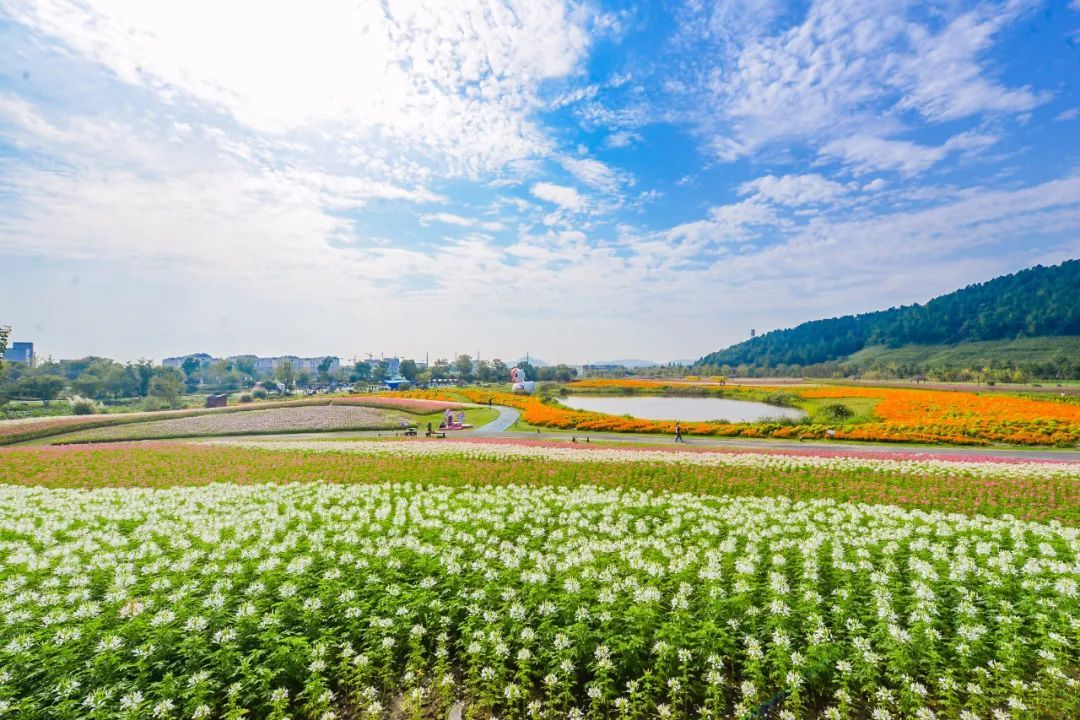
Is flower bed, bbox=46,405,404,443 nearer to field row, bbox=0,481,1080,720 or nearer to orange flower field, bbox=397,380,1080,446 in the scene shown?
orange flower field, bbox=397,380,1080,446

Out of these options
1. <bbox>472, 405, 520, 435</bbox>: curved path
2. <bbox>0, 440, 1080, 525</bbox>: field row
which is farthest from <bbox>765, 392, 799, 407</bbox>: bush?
<bbox>0, 440, 1080, 525</bbox>: field row

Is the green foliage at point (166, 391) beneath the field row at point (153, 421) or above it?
above

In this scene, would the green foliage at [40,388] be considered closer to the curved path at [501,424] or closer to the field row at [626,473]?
the field row at [626,473]

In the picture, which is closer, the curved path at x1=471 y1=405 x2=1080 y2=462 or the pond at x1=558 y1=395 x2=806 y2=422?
the curved path at x1=471 y1=405 x2=1080 y2=462

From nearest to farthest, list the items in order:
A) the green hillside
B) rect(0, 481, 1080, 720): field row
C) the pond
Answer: rect(0, 481, 1080, 720): field row → the pond → the green hillside

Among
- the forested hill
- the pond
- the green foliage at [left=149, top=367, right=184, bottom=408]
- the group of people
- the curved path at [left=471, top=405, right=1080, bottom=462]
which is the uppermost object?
the forested hill

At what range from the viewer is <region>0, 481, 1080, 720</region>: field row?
17.2ft

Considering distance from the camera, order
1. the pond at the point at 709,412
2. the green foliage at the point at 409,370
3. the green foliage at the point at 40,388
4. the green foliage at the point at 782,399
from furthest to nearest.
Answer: the green foliage at the point at 409,370 → the green foliage at the point at 40,388 → the green foliage at the point at 782,399 → the pond at the point at 709,412

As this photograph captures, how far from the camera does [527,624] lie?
639 centimetres

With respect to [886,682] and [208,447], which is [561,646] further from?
[208,447]

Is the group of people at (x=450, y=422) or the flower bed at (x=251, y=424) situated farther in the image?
the group of people at (x=450, y=422)

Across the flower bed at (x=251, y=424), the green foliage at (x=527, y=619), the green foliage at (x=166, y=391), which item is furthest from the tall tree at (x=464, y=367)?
the green foliage at (x=527, y=619)

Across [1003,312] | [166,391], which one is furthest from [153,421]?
[1003,312]

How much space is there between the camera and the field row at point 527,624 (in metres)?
5.25
